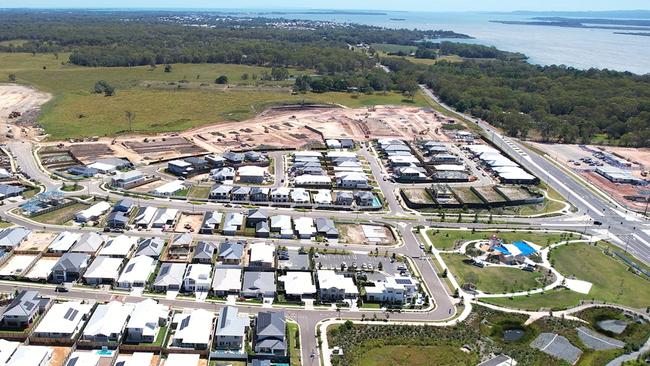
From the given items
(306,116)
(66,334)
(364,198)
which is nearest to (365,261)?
(364,198)

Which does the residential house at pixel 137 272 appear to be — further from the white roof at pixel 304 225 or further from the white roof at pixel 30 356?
the white roof at pixel 304 225

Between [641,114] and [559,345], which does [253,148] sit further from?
[641,114]

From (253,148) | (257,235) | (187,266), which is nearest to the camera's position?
(187,266)

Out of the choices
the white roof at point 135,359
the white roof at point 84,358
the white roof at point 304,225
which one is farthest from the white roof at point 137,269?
the white roof at point 304,225

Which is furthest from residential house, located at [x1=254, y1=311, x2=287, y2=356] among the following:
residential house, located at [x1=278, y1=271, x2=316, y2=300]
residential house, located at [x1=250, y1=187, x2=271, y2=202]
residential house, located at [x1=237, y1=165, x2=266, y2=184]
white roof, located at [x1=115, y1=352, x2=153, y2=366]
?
residential house, located at [x1=237, y1=165, x2=266, y2=184]

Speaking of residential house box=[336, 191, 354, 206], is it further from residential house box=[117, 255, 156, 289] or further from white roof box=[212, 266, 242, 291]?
residential house box=[117, 255, 156, 289]

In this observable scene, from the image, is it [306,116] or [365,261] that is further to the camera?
[306,116]

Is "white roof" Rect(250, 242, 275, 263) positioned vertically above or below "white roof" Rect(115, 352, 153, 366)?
above
